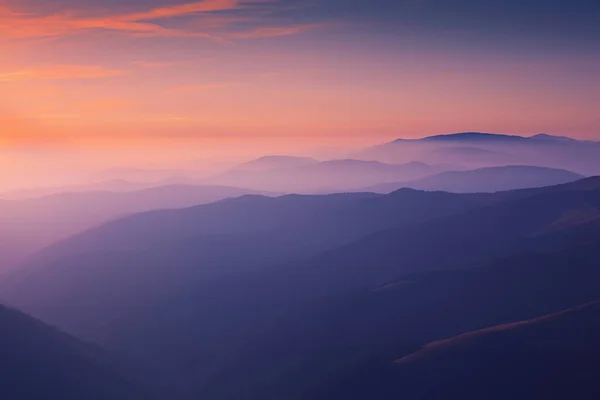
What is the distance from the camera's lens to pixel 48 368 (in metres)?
75.7

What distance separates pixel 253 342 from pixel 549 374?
6290cm

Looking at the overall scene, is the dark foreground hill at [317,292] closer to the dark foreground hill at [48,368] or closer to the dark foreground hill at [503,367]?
the dark foreground hill at [503,367]

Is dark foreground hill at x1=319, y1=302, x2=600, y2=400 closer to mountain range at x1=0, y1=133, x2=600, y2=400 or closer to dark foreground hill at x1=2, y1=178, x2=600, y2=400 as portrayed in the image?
mountain range at x1=0, y1=133, x2=600, y2=400

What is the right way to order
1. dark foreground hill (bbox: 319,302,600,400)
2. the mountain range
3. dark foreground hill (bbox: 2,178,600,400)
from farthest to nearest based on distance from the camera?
dark foreground hill (bbox: 2,178,600,400), the mountain range, dark foreground hill (bbox: 319,302,600,400)

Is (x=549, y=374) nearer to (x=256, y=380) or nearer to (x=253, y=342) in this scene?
(x=256, y=380)

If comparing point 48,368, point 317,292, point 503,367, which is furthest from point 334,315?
point 503,367

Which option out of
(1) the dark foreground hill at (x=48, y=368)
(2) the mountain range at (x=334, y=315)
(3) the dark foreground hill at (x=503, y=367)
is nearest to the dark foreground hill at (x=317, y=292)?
(2) the mountain range at (x=334, y=315)

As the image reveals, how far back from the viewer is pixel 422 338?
3472 inches

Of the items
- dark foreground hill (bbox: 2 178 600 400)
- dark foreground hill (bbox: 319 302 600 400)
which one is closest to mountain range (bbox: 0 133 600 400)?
dark foreground hill (bbox: 319 302 600 400)

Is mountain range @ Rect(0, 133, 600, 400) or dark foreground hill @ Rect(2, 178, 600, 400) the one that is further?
dark foreground hill @ Rect(2, 178, 600, 400)

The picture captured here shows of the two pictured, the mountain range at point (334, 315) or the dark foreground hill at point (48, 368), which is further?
the dark foreground hill at point (48, 368)

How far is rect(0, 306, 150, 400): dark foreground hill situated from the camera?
232ft

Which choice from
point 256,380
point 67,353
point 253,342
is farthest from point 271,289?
point 67,353

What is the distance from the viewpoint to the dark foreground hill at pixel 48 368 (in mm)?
70812
